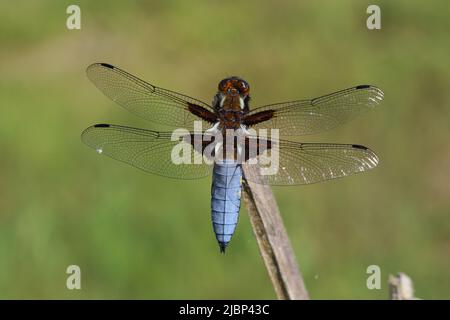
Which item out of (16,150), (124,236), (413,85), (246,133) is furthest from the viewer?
(413,85)

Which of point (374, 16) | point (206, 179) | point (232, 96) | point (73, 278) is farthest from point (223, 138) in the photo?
point (374, 16)

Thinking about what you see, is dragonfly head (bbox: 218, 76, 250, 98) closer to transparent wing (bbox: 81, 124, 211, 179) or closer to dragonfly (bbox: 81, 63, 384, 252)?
dragonfly (bbox: 81, 63, 384, 252)

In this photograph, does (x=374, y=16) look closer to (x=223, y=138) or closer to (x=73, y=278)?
(x=73, y=278)

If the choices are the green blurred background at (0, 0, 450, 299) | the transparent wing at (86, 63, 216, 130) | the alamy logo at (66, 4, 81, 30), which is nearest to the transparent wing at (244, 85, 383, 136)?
the transparent wing at (86, 63, 216, 130)

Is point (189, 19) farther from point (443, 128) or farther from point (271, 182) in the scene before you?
point (271, 182)

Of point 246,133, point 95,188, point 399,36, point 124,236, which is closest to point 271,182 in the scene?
point 246,133

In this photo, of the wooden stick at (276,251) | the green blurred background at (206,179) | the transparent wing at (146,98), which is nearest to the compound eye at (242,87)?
the transparent wing at (146,98)

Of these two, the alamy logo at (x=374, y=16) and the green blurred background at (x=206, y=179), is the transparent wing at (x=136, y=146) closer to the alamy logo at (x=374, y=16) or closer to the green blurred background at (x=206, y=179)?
the green blurred background at (x=206, y=179)

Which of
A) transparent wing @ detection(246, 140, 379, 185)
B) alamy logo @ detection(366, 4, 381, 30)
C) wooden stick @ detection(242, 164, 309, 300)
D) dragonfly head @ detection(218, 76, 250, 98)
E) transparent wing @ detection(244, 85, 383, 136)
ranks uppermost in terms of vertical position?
alamy logo @ detection(366, 4, 381, 30)
